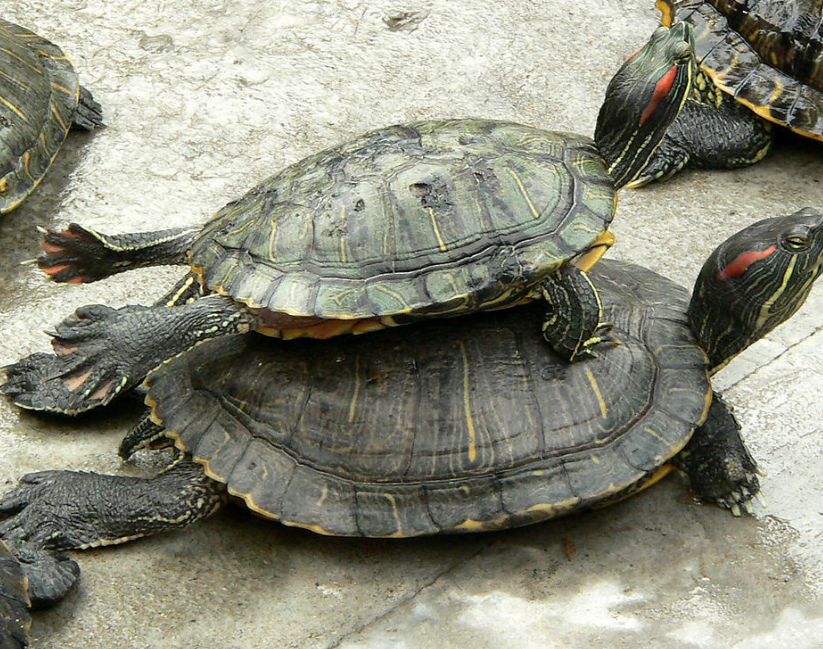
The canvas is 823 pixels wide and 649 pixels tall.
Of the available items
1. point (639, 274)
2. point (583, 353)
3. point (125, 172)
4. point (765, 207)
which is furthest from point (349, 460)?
point (765, 207)

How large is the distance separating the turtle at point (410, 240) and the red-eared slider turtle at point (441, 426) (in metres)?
0.19

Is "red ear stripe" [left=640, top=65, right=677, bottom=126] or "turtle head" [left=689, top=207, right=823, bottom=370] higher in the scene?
"red ear stripe" [left=640, top=65, right=677, bottom=126]

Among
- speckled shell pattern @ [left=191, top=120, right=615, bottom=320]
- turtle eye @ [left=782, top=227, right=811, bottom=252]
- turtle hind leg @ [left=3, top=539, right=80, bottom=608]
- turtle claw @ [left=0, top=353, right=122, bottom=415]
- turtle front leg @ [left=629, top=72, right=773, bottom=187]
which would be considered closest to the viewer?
turtle hind leg @ [left=3, top=539, right=80, bottom=608]

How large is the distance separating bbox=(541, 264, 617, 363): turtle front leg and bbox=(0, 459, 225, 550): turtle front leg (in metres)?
1.47

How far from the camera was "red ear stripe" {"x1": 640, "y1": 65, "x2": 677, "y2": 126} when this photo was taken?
364 centimetres

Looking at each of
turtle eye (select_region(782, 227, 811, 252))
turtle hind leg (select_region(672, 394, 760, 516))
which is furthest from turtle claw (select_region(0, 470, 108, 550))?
turtle eye (select_region(782, 227, 811, 252))

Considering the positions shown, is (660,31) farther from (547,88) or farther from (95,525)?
(95,525)

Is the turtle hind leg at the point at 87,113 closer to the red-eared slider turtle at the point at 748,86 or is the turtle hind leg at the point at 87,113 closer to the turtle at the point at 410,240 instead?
the turtle at the point at 410,240

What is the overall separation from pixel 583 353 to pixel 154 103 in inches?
137

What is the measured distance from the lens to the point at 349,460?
351 cm

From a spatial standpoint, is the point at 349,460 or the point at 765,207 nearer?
the point at 349,460

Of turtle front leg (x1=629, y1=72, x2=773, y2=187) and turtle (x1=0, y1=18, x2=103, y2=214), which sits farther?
turtle front leg (x1=629, y1=72, x2=773, y2=187)

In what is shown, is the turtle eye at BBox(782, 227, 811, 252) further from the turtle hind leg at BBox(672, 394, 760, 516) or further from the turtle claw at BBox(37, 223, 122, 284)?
the turtle claw at BBox(37, 223, 122, 284)

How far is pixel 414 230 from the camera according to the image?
3.43 m
